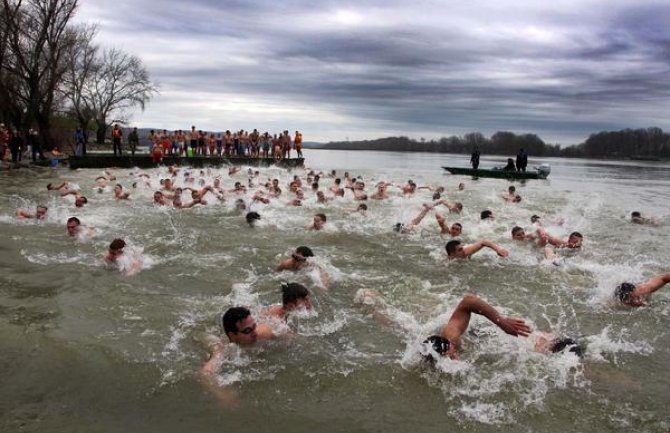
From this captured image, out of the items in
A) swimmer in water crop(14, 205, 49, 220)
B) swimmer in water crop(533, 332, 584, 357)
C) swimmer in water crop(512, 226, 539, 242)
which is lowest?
swimmer in water crop(533, 332, 584, 357)

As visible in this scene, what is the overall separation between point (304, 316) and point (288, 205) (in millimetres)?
9111

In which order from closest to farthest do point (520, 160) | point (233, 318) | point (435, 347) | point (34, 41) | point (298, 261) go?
1. point (435, 347)
2. point (233, 318)
3. point (298, 261)
4. point (34, 41)
5. point (520, 160)

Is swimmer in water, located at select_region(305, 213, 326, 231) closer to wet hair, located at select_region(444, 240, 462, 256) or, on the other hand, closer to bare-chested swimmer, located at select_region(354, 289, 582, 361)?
wet hair, located at select_region(444, 240, 462, 256)

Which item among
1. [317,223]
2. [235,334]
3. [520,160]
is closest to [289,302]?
[235,334]

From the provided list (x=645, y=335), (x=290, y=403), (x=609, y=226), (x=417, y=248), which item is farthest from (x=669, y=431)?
(x=609, y=226)

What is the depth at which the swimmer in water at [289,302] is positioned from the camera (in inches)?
229

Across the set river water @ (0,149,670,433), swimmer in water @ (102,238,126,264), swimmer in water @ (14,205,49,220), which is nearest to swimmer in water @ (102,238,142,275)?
swimmer in water @ (102,238,126,264)

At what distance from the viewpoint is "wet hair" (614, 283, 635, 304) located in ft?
21.7

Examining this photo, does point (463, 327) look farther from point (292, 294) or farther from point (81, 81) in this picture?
point (81, 81)

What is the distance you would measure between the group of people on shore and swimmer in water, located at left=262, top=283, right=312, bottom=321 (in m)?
22.0

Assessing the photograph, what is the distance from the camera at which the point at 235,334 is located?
4973mm

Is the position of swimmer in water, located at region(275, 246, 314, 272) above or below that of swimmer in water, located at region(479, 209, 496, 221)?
below

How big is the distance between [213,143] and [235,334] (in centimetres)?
2633

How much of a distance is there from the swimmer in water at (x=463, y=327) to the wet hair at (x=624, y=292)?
8.92ft
